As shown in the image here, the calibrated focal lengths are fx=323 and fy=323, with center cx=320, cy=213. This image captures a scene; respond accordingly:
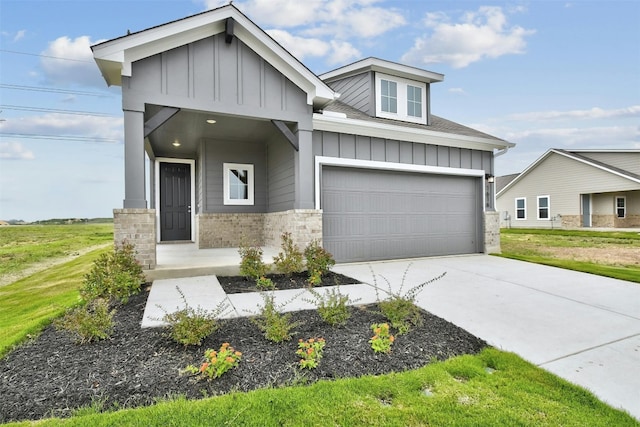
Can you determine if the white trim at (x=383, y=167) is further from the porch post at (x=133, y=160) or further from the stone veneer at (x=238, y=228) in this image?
the porch post at (x=133, y=160)

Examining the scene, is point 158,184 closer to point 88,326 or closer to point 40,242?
point 40,242

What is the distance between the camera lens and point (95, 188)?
1162cm

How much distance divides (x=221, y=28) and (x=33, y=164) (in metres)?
10.2

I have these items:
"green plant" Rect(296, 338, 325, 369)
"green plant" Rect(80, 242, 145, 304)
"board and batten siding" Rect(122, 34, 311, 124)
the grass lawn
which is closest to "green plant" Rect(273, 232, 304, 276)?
"green plant" Rect(80, 242, 145, 304)

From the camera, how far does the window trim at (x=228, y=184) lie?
30.3ft

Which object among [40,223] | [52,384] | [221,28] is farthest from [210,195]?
[40,223]

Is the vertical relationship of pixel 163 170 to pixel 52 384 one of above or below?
above

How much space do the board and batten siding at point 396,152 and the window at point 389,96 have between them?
5.65 ft

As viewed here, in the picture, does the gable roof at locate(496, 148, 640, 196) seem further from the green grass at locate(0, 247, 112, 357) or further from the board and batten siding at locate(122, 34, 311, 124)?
the green grass at locate(0, 247, 112, 357)

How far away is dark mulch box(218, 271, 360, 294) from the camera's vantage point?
513 centimetres

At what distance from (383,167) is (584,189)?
59.9ft

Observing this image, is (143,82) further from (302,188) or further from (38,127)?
(38,127)

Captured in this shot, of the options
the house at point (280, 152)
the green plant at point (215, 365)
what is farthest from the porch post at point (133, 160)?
the green plant at point (215, 365)

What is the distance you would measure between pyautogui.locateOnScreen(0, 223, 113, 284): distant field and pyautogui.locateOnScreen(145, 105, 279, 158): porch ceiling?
5.82 meters
